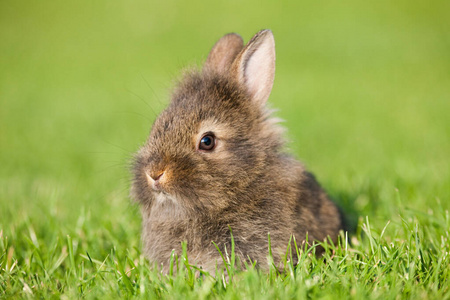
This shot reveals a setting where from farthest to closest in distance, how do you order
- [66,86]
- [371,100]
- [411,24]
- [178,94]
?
1. [411,24]
2. [66,86]
3. [371,100]
4. [178,94]

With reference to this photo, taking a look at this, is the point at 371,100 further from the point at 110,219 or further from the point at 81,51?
the point at 81,51

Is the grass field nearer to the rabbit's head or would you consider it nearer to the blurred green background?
the blurred green background

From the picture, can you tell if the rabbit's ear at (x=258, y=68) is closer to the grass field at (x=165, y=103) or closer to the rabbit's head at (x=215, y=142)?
the rabbit's head at (x=215, y=142)

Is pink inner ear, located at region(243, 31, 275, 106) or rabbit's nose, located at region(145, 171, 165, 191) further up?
pink inner ear, located at region(243, 31, 275, 106)

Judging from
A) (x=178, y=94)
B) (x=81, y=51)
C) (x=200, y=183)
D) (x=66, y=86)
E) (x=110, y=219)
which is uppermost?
(x=81, y=51)

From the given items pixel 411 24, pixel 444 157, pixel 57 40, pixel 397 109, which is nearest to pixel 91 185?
pixel 444 157

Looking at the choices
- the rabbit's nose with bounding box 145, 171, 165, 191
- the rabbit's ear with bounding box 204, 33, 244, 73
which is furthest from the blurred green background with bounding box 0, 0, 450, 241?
the rabbit's nose with bounding box 145, 171, 165, 191

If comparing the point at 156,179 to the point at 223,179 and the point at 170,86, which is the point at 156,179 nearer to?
the point at 223,179
